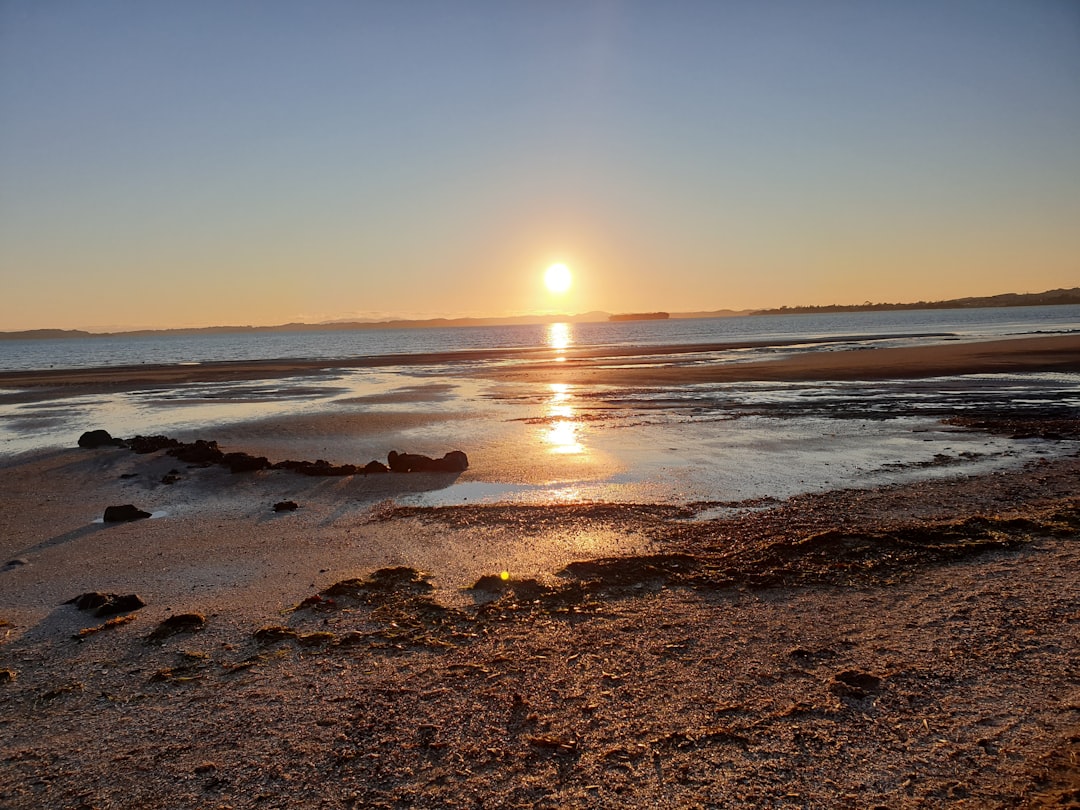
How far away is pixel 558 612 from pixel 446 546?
2998mm

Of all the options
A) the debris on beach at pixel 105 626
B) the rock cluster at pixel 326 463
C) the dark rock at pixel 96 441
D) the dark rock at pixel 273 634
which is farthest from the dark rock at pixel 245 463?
the dark rock at pixel 273 634

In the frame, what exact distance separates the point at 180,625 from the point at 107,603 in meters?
1.20

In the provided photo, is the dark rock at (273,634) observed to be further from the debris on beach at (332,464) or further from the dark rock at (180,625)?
the debris on beach at (332,464)

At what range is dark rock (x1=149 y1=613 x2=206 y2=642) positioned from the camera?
712 cm

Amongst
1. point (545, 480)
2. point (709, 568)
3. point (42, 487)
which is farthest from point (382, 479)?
point (709, 568)

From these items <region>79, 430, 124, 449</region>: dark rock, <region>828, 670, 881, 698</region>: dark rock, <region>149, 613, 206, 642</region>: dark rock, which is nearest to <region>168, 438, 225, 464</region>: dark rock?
<region>79, 430, 124, 449</region>: dark rock

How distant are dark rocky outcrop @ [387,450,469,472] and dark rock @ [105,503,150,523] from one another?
478 cm

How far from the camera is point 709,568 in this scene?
8414 mm

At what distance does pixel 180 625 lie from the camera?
724cm

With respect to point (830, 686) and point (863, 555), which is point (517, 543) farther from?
point (830, 686)

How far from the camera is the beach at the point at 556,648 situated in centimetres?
467

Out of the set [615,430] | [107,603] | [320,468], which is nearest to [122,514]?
[320,468]

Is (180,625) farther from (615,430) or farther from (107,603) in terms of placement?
(615,430)

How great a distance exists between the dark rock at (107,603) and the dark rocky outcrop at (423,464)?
732 centimetres
